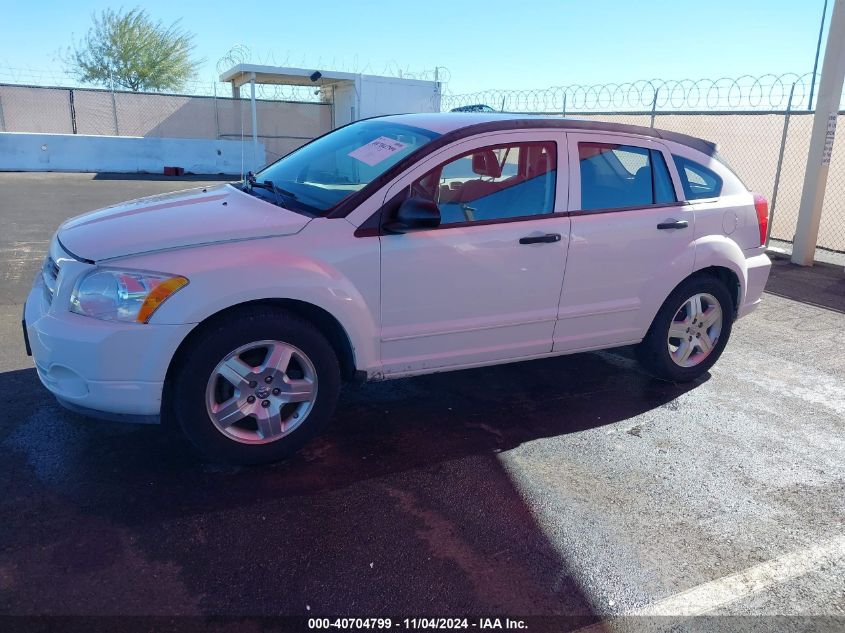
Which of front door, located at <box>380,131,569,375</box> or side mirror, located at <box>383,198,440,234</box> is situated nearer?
side mirror, located at <box>383,198,440,234</box>

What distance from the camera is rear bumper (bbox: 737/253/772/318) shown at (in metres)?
5.02

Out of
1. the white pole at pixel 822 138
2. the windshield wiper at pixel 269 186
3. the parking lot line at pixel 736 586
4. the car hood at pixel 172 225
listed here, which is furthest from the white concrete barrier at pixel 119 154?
the parking lot line at pixel 736 586

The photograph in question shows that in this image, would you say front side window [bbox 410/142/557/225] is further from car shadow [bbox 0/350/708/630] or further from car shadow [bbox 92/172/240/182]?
car shadow [bbox 92/172/240/182]

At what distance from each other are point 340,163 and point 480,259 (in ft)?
3.63

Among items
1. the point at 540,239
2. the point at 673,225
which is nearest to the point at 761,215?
the point at 673,225

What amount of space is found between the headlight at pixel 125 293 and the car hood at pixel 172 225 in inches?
4.7

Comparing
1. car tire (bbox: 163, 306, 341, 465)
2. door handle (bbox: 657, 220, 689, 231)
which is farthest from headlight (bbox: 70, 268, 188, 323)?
door handle (bbox: 657, 220, 689, 231)

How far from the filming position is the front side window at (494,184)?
12.9 ft

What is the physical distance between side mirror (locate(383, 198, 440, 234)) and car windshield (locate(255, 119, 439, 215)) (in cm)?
32

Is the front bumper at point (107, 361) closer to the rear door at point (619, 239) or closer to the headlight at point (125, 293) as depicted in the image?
the headlight at point (125, 293)

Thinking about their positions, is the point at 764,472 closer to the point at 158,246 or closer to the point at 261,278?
the point at 261,278

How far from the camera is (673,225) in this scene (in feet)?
15.0

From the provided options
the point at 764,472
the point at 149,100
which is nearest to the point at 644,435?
the point at 764,472

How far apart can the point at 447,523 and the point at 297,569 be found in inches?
29.0
